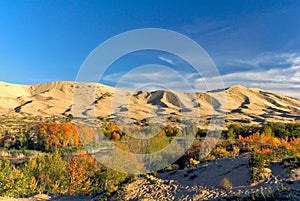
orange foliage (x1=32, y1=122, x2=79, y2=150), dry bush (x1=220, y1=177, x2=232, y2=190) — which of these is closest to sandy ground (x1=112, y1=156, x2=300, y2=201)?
dry bush (x1=220, y1=177, x2=232, y2=190)

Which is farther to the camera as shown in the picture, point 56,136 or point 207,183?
point 56,136

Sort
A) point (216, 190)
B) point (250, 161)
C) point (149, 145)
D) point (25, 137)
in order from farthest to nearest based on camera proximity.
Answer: point (25, 137), point (149, 145), point (250, 161), point (216, 190)

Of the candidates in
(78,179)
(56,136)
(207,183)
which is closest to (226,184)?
(207,183)

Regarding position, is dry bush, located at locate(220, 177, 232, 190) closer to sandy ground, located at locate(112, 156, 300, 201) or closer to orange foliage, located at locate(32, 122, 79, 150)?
sandy ground, located at locate(112, 156, 300, 201)

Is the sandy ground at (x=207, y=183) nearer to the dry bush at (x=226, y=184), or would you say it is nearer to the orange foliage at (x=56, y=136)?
the dry bush at (x=226, y=184)

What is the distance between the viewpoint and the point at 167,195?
25.8 metres

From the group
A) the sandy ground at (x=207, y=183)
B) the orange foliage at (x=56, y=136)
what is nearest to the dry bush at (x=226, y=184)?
the sandy ground at (x=207, y=183)

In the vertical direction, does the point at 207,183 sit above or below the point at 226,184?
below

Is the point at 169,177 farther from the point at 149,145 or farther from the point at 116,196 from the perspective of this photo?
the point at 149,145

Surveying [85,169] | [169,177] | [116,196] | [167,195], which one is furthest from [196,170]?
[85,169]

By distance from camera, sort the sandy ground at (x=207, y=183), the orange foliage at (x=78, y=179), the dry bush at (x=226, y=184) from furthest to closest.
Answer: the orange foliage at (x=78, y=179)
the dry bush at (x=226, y=184)
the sandy ground at (x=207, y=183)

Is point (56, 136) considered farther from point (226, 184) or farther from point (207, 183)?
point (226, 184)

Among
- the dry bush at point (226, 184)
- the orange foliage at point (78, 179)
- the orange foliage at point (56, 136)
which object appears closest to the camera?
the dry bush at point (226, 184)

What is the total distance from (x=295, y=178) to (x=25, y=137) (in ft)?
241
